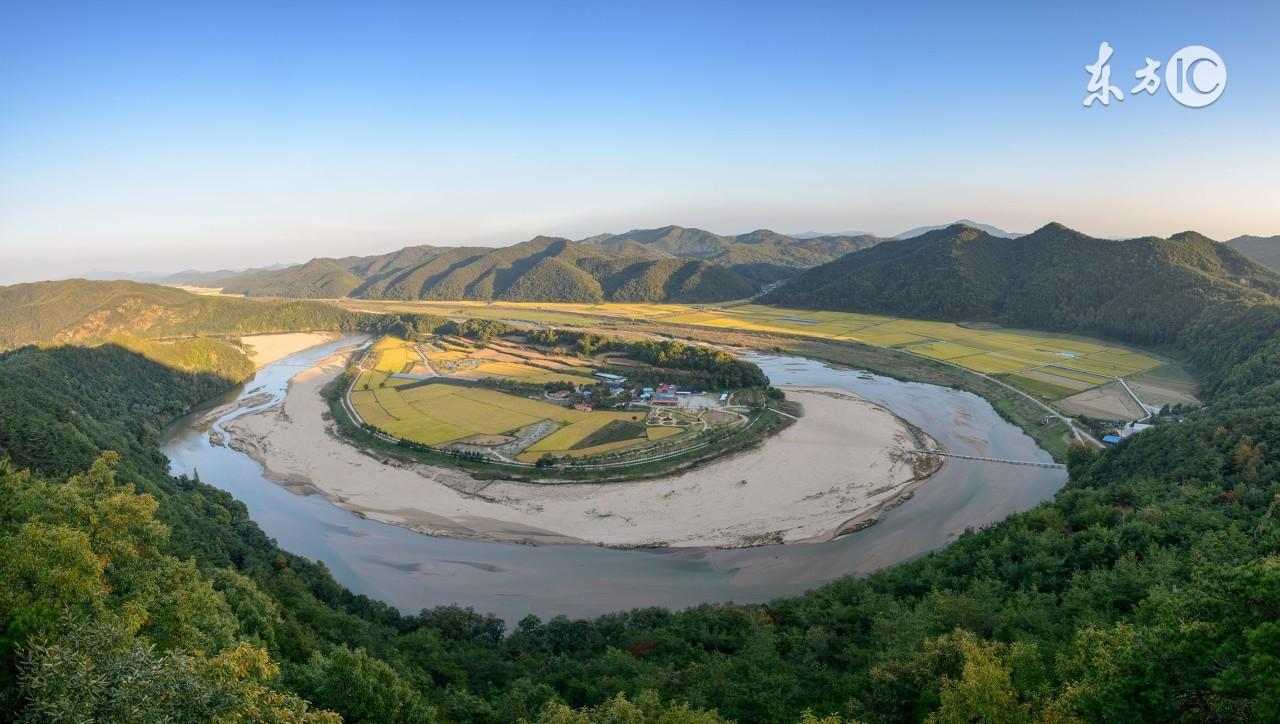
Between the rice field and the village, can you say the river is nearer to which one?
the village

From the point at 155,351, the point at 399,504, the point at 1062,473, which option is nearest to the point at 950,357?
the point at 1062,473

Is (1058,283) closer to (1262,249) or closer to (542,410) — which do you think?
(1262,249)

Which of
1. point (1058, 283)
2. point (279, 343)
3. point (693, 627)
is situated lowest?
point (693, 627)

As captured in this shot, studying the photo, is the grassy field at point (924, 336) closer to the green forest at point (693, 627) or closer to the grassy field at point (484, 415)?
the green forest at point (693, 627)

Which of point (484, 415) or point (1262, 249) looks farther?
point (1262, 249)

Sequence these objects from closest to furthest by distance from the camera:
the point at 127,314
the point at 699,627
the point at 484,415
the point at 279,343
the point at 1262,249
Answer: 1. the point at 699,627
2. the point at 484,415
3. the point at 279,343
4. the point at 127,314
5. the point at 1262,249

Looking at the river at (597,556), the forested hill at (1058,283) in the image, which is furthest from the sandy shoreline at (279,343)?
the forested hill at (1058,283)

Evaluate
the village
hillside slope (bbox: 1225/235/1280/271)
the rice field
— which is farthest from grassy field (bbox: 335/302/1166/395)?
hillside slope (bbox: 1225/235/1280/271)

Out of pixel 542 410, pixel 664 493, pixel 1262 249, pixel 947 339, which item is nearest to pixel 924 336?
pixel 947 339
